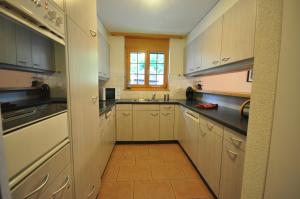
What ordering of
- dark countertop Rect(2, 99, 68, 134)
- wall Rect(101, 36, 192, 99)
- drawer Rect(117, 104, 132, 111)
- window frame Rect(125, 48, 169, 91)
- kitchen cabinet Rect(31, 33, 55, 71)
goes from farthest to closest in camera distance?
window frame Rect(125, 48, 169, 91) < wall Rect(101, 36, 192, 99) < drawer Rect(117, 104, 132, 111) < kitchen cabinet Rect(31, 33, 55, 71) < dark countertop Rect(2, 99, 68, 134)

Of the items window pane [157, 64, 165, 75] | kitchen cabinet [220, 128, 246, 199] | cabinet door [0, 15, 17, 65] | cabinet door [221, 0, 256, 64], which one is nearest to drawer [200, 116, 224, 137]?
kitchen cabinet [220, 128, 246, 199]

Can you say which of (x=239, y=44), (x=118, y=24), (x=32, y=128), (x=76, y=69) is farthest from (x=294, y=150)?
(x=118, y=24)

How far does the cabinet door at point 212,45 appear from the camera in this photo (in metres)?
1.89

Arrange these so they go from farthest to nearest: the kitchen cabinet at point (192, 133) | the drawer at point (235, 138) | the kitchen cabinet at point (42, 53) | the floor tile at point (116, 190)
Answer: the kitchen cabinet at point (192, 133)
the floor tile at point (116, 190)
the drawer at point (235, 138)
the kitchen cabinet at point (42, 53)

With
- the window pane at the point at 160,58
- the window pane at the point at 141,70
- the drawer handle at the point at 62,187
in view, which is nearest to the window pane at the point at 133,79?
the window pane at the point at 141,70

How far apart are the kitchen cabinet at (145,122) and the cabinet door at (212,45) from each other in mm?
1321

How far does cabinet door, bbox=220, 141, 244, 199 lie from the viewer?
1.17 m

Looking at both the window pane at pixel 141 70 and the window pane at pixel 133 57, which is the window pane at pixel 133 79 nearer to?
the window pane at pixel 141 70

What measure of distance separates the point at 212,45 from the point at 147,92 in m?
1.87

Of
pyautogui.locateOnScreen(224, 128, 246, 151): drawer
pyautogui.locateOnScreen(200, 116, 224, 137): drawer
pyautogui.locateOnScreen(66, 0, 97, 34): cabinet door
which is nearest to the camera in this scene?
pyautogui.locateOnScreen(66, 0, 97, 34): cabinet door

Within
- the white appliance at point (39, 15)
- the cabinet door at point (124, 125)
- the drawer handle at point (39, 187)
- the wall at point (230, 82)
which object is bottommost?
the cabinet door at point (124, 125)

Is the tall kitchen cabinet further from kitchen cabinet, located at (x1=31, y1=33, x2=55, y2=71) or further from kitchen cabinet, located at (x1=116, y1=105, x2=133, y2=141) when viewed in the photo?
kitchen cabinet, located at (x1=116, y1=105, x2=133, y2=141)

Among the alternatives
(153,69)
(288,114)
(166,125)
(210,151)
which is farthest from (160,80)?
(288,114)

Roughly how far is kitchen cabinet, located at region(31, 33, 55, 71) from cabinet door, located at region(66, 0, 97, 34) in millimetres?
295
